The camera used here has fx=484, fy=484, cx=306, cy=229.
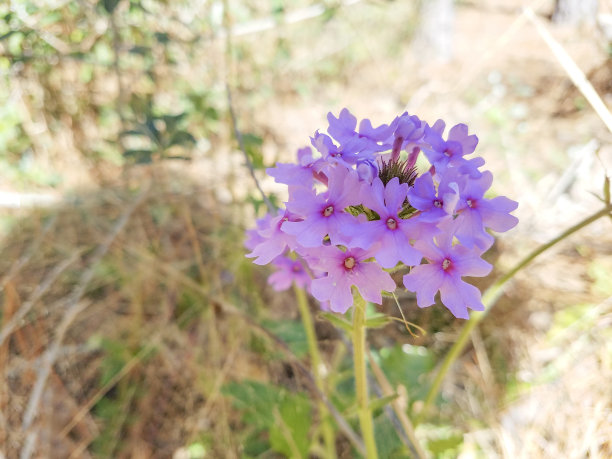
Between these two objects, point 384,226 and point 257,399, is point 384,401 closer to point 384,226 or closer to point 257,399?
point 384,226

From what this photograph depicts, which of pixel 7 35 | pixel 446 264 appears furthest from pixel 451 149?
pixel 7 35

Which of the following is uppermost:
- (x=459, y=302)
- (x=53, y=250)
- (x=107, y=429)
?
(x=459, y=302)

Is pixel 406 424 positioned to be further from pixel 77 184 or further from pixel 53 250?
pixel 77 184

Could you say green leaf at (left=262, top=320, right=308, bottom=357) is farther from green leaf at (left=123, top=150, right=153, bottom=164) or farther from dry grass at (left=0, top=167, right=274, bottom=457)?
green leaf at (left=123, top=150, right=153, bottom=164)

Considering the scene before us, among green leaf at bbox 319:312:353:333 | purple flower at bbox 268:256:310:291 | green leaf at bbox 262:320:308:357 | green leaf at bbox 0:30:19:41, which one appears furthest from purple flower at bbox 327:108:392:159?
green leaf at bbox 0:30:19:41

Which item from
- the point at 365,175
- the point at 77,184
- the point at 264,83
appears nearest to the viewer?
the point at 365,175

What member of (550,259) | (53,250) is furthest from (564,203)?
(53,250)
